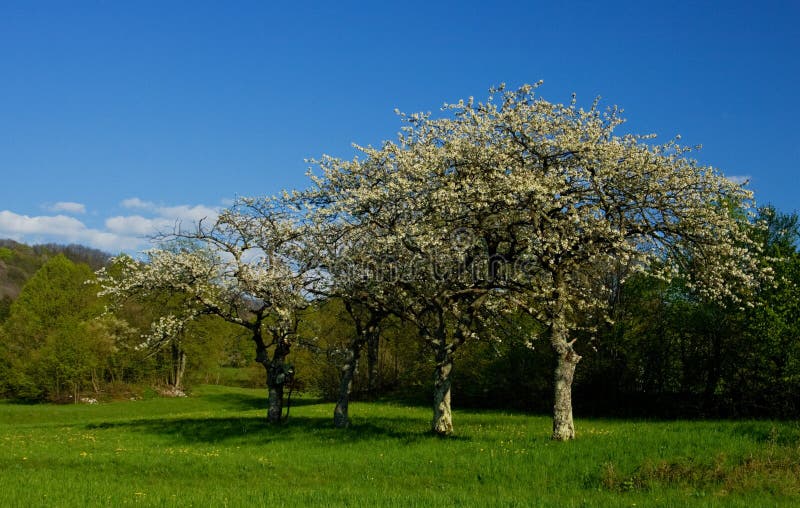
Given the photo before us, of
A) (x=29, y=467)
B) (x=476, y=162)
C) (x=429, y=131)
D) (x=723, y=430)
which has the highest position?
(x=429, y=131)

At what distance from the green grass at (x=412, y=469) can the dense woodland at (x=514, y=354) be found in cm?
525

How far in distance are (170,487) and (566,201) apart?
1524cm

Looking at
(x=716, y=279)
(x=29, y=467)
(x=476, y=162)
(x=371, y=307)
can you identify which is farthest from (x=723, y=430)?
(x=29, y=467)

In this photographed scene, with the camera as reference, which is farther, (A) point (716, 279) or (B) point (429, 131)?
(B) point (429, 131)

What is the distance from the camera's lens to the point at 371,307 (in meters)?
28.1

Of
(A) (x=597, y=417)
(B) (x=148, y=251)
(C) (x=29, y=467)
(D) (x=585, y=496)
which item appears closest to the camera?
(D) (x=585, y=496)

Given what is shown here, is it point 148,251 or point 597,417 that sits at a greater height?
point 148,251

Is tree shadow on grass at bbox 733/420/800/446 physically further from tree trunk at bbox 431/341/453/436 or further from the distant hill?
the distant hill

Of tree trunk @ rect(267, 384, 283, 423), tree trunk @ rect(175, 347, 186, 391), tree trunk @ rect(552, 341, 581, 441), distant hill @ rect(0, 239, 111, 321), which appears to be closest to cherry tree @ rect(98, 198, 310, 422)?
tree trunk @ rect(267, 384, 283, 423)

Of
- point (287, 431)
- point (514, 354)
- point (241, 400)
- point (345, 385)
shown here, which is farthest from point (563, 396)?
point (241, 400)

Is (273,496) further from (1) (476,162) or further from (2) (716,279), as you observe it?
(2) (716,279)

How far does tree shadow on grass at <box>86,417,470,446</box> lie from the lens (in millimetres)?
25453

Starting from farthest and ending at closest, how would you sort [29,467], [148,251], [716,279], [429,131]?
[148,251]
[429,131]
[716,279]
[29,467]

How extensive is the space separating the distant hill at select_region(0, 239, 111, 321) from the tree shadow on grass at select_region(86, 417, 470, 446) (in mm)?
76527
